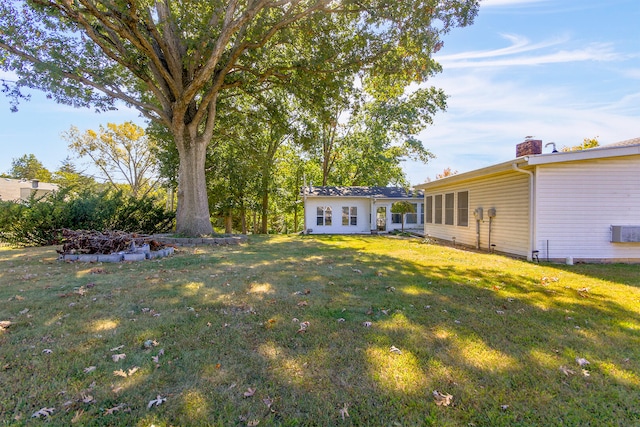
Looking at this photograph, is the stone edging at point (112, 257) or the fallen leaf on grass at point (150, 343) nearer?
the fallen leaf on grass at point (150, 343)

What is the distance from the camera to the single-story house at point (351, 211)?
19094 millimetres

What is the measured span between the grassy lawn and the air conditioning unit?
382cm

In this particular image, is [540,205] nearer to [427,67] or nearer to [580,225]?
[580,225]

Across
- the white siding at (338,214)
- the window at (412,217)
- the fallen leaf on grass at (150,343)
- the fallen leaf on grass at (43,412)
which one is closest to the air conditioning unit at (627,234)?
the fallen leaf on grass at (150,343)

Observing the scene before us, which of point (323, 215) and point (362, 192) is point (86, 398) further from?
point (362, 192)

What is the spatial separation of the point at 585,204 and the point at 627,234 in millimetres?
1184

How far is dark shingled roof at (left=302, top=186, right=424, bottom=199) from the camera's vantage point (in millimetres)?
19078

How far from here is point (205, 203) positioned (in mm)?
11398

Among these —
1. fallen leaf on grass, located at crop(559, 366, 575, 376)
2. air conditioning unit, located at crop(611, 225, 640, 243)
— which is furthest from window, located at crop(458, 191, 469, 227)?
fallen leaf on grass, located at crop(559, 366, 575, 376)

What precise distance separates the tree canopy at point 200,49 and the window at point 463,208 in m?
4.65

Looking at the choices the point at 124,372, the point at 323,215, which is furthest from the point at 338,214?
the point at 124,372

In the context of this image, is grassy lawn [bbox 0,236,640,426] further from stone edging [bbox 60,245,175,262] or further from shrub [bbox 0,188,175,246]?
shrub [bbox 0,188,175,246]

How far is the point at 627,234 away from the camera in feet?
25.6

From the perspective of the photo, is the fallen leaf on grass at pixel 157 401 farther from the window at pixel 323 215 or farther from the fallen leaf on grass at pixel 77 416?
the window at pixel 323 215
